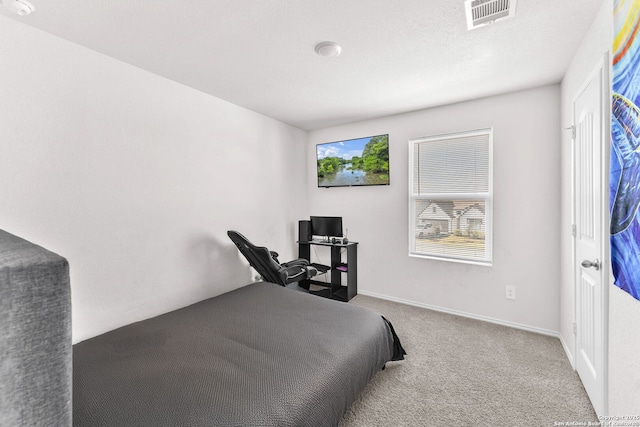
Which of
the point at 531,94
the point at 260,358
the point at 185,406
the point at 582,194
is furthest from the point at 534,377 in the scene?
the point at 531,94

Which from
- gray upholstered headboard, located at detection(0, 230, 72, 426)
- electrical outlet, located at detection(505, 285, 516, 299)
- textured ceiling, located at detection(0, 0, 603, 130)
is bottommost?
electrical outlet, located at detection(505, 285, 516, 299)

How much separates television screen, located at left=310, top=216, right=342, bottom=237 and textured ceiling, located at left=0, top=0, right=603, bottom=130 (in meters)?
1.69

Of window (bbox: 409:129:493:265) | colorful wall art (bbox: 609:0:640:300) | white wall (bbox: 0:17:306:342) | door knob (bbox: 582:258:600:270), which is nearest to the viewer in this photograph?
colorful wall art (bbox: 609:0:640:300)

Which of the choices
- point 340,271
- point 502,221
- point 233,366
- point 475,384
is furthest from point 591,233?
point 340,271

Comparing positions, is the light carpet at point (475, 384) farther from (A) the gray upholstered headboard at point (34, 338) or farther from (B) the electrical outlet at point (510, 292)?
(A) the gray upholstered headboard at point (34, 338)

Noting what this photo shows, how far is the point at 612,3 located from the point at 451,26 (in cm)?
79

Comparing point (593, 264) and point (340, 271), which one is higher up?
point (593, 264)

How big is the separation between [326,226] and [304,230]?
1.13 feet

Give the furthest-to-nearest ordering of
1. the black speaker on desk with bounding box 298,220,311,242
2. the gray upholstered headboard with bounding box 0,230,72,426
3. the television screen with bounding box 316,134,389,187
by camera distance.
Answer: the black speaker on desk with bounding box 298,220,311,242
the television screen with bounding box 316,134,389,187
the gray upholstered headboard with bounding box 0,230,72,426

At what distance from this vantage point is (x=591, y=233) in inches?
69.4

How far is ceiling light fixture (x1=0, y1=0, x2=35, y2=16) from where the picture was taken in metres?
1.51

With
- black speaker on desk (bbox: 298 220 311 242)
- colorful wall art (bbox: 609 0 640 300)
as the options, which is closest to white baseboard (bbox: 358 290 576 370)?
black speaker on desk (bbox: 298 220 311 242)

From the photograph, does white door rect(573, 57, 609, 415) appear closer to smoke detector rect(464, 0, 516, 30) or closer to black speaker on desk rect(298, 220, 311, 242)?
smoke detector rect(464, 0, 516, 30)

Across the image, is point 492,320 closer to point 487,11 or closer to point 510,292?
point 510,292
